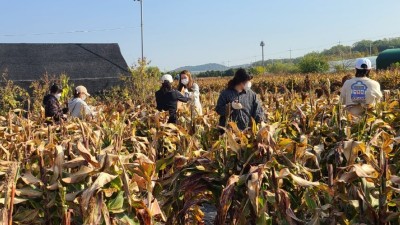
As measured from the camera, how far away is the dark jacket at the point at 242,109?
16.8ft

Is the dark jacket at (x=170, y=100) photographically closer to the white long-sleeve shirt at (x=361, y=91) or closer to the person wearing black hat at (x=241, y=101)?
the person wearing black hat at (x=241, y=101)

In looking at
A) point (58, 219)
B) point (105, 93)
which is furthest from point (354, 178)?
point (105, 93)

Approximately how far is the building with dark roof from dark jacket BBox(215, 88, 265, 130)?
18.9m

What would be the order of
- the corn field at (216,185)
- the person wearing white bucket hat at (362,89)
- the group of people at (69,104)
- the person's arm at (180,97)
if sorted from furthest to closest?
the person's arm at (180,97) < the group of people at (69,104) < the person wearing white bucket hat at (362,89) < the corn field at (216,185)

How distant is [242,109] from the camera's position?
5.18 metres

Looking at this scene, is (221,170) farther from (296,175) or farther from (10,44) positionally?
(10,44)

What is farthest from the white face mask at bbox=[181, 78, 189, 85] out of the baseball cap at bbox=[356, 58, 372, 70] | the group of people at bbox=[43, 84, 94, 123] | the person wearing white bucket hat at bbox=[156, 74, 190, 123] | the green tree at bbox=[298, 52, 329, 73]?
the green tree at bbox=[298, 52, 329, 73]

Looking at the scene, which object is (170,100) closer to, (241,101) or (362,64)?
(241,101)

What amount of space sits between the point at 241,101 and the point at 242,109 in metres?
A: 0.09

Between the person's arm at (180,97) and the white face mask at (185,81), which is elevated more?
the white face mask at (185,81)

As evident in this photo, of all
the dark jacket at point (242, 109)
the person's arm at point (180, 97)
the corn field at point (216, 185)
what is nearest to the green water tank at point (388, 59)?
the person's arm at point (180, 97)

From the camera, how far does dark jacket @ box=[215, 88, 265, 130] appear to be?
512 cm

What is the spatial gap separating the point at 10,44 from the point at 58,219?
24009 millimetres

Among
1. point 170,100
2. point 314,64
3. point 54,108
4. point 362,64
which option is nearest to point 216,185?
point 362,64
